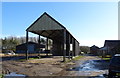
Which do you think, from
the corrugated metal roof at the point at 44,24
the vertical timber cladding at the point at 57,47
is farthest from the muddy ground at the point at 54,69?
the vertical timber cladding at the point at 57,47

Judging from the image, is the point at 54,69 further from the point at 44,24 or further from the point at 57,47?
the point at 57,47

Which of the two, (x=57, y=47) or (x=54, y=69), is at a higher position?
(x=57, y=47)

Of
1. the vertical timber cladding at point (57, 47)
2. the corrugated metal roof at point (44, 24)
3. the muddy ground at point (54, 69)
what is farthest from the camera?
the vertical timber cladding at point (57, 47)

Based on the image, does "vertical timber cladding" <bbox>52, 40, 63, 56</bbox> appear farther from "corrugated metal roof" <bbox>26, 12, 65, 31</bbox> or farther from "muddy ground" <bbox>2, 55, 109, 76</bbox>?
"muddy ground" <bbox>2, 55, 109, 76</bbox>

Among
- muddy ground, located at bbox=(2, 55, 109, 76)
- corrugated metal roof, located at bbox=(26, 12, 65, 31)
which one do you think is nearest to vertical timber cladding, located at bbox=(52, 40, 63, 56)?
corrugated metal roof, located at bbox=(26, 12, 65, 31)

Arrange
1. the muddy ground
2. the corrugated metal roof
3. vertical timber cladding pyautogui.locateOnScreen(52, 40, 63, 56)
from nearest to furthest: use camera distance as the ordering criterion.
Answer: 1. the muddy ground
2. the corrugated metal roof
3. vertical timber cladding pyautogui.locateOnScreen(52, 40, 63, 56)

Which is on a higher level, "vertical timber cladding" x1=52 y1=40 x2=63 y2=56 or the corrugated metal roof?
the corrugated metal roof

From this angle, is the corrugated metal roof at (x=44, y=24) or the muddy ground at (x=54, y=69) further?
the corrugated metal roof at (x=44, y=24)

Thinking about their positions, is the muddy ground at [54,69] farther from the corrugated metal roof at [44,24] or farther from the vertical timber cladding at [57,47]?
the vertical timber cladding at [57,47]

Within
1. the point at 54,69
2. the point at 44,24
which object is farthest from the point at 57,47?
the point at 54,69

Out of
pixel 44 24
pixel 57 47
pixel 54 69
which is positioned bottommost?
pixel 54 69

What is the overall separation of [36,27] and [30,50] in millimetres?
45694

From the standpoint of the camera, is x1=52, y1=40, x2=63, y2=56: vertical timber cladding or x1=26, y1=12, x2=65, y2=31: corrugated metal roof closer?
x1=26, y1=12, x2=65, y2=31: corrugated metal roof

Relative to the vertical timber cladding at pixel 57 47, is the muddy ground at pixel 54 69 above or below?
below
